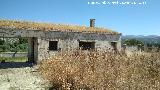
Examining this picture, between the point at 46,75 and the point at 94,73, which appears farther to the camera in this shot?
the point at 46,75

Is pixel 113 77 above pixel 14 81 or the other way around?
above

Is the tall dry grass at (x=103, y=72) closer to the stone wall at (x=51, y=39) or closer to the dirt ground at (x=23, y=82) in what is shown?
the dirt ground at (x=23, y=82)

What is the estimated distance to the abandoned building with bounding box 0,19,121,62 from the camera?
18.7m

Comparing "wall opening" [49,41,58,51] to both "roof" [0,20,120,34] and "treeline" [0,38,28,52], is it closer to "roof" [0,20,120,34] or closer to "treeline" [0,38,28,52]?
"roof" [0,20,120,34]

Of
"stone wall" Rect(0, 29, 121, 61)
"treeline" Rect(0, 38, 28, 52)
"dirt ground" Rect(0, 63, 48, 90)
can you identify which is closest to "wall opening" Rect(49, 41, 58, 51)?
"stone wall" Rect(0, 29, 121, 61)

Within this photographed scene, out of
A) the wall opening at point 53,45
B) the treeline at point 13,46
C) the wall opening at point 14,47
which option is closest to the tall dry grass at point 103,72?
the wall opening at point 53,45

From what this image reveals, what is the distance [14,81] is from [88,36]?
1008 centimetres

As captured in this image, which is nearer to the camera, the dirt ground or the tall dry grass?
the tall dry grass

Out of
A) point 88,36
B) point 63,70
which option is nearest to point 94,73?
point 63,70

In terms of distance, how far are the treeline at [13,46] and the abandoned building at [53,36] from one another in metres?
9.42

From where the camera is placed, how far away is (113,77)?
8.66m

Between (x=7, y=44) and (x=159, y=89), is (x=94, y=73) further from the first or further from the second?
(x=7, y=44)

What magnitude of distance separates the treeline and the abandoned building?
9422 millimetres

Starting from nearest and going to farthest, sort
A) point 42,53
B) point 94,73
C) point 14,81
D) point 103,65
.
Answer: point 94,73
point 103,65
point 14,81
point 42,53
